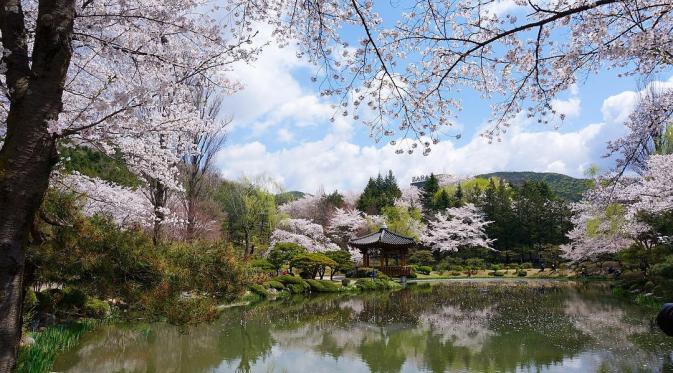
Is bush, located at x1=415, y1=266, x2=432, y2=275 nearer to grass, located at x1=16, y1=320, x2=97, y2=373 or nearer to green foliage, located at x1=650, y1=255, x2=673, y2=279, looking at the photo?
green foliage, located at x1=650, y1=255, x2=673, y2=279

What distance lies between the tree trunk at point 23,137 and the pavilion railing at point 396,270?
56.1 ft

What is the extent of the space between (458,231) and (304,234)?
860cm

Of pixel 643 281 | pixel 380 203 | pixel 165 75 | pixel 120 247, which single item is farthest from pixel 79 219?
pixel 380 203

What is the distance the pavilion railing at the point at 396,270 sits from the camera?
18438mm

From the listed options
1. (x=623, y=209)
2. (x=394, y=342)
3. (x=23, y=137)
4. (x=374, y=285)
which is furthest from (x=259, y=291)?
(x=623, y=209)

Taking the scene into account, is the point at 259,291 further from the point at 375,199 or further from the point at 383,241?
the point at 375,199

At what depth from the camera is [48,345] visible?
451 cm

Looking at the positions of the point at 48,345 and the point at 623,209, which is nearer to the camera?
the point at 48,345

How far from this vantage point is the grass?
3.62 m

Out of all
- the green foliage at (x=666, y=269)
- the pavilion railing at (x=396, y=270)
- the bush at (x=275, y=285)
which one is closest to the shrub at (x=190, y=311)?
the green foliage at (x=666, y=269)

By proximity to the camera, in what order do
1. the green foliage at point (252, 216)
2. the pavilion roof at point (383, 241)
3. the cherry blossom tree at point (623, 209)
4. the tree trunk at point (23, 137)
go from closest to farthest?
the tree trunk at point (23, 137) → the cherry blossom tree at point (623, 209) → the pavilion roof at point (383, 241) → the green foliage at point (252, 216)

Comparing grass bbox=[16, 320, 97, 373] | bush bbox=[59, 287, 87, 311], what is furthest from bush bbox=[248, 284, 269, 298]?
bush bbox=[59, 287, 87, 311]

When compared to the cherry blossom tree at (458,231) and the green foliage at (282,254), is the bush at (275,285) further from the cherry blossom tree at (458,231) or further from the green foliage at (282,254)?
the cherry blossom tree at (458,231)

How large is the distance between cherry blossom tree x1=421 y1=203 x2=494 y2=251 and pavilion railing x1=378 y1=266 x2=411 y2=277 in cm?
606
